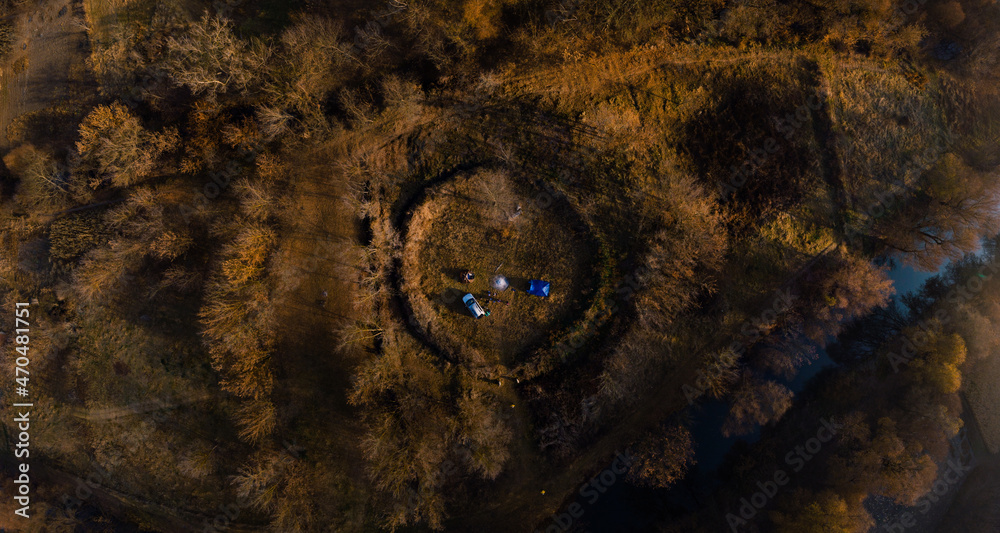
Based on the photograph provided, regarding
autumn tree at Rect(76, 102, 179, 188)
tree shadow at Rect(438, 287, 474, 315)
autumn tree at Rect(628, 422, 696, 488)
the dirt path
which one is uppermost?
the dirt path

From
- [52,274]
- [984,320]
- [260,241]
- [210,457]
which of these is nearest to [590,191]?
[260,241]

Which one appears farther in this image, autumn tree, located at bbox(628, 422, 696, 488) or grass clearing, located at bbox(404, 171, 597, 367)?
grass clearing, located at bbox(404, 171, 597, 367)

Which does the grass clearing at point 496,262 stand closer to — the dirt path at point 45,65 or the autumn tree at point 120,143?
the autumn tree at point 120,143

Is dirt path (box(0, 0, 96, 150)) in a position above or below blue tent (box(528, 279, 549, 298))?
above

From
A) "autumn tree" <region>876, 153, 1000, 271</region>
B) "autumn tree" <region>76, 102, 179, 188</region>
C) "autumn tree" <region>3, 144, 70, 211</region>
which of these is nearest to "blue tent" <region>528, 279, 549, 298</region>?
"autumn tree" <region>876, 153, 1000, 271</region>

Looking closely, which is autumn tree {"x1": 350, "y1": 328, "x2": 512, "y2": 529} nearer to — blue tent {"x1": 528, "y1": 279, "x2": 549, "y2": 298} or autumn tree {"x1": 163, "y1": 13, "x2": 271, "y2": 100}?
blue tent {"x1": 528, "y1": 279, "x2": 549, "y2": 298}

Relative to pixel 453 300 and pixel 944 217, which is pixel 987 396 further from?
pixel 453 300

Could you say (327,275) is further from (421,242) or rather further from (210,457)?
(210,457)
